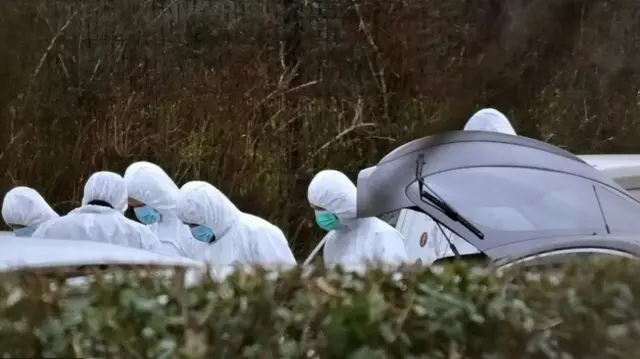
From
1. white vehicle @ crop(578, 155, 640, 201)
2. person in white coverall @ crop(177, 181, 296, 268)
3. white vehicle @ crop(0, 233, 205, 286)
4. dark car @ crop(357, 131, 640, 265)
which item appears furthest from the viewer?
person in white coverall @ crop(177, 181, 296, 268)

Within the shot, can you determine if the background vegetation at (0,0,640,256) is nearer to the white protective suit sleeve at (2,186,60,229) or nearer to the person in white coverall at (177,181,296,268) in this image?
the white protective suit sleeve at (2,186,60,229)

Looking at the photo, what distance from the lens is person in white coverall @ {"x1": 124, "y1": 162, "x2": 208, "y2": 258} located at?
22.7ft

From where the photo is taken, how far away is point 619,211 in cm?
434

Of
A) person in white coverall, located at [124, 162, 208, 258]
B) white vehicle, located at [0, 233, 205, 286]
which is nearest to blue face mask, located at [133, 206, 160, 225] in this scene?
person in white coverall, located at [124, 162, 208, 258]

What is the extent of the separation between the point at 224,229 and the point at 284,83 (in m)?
2.98

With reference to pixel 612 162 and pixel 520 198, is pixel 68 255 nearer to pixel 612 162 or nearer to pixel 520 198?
pixel 520 198

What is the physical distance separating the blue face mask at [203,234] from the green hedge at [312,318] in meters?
3.82

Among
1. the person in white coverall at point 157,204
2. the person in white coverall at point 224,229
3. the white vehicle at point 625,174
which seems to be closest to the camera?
the white vehicle at point 625,174

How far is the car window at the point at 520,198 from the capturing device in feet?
13.8

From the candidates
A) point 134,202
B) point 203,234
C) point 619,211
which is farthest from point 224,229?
point 619,211

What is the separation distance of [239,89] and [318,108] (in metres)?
0.78

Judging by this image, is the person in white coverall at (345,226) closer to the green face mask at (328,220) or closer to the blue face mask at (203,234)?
the green face mask at (328,220)

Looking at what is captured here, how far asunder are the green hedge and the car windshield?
1.80 m

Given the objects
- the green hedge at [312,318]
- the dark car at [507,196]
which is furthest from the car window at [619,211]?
the green hedge at [312,318]
